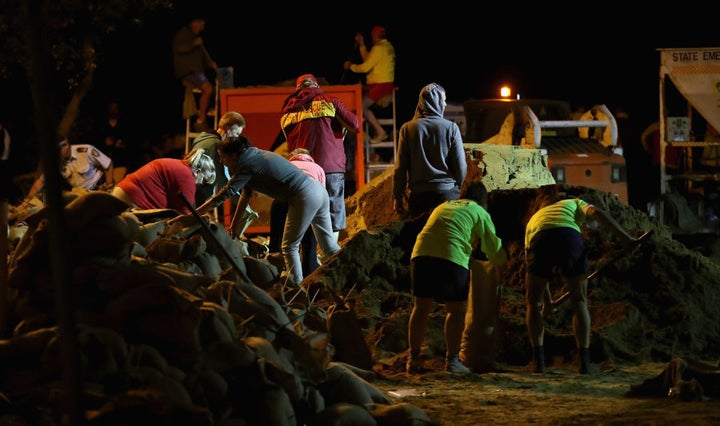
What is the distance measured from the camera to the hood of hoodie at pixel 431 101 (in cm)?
1000

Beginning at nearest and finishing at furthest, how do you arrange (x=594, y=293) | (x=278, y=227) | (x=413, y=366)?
(x=413, y=366) < (x=594, y=293) < (x=278, y=227)

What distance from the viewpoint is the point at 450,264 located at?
834cm

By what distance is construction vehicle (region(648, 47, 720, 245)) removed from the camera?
15180 mm

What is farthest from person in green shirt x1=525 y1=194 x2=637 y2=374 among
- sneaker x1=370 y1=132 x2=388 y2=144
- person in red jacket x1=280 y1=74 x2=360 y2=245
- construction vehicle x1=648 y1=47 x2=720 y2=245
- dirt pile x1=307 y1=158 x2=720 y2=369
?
sneaker x1=370 y1=132 x2=388 y2=144

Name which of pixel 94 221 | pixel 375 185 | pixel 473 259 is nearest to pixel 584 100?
pixel 375 185

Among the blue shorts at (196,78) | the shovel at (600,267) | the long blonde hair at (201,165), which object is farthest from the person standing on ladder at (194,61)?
the shovel at (600,267)

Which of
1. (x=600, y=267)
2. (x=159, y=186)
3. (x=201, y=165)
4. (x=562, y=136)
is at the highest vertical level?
(x=562, y=136)

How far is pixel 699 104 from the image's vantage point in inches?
608

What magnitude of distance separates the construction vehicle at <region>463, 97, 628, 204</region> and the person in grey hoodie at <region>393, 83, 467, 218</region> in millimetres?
4146

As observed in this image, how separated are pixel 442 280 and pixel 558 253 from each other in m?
0.93

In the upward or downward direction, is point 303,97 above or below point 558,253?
above

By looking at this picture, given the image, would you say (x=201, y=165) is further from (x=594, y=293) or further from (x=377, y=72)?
(x=377, y=72)

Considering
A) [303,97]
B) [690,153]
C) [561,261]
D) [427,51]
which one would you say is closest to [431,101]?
[303,97]

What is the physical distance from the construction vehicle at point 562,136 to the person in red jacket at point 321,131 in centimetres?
361
